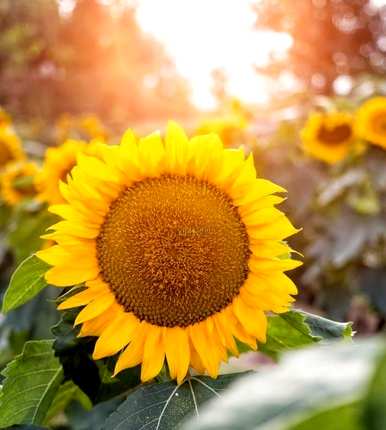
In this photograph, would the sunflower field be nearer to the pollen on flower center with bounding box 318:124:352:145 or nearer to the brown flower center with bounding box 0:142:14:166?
the brown flower center with bounding box 0:142:14:166

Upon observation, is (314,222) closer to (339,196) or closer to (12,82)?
(339,196)

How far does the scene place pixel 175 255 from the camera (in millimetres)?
946

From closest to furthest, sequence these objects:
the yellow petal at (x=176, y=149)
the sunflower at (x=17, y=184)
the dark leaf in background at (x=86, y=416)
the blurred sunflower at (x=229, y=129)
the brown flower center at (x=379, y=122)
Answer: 1. the yellow petal at (x=176, y=149)
2. the dark leaf in background at (x=86, y=416)
3. the sunflower at (x=17, y=184)
4. the blurred sunflower at (x=229, y=129)
5. the brown flower center at (x=379, y=122)

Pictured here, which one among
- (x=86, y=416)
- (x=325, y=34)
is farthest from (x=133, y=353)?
(x=325, y=34)

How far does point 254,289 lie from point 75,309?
0.72 ft

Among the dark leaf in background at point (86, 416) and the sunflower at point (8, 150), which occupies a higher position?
the sunflower at point (8, 150)

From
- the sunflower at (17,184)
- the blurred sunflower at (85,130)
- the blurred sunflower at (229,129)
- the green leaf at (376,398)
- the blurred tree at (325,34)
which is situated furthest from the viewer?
the blurred tree at (325,34)

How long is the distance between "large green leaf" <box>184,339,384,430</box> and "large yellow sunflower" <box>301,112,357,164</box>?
2.96 m

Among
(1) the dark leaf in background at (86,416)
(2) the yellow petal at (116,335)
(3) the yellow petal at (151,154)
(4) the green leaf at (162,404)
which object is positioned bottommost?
(1) the dark leaf in background at (86,416)

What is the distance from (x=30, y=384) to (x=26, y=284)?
0.42 ft

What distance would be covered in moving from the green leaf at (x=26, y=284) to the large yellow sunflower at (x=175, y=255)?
0.15 feet

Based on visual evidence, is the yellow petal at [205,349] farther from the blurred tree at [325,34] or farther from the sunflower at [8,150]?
the blurred tree at [325,34]

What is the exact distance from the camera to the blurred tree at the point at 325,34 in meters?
17.2

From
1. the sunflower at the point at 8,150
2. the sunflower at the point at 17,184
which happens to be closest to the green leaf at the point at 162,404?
the sunflower at the point at 17,184
